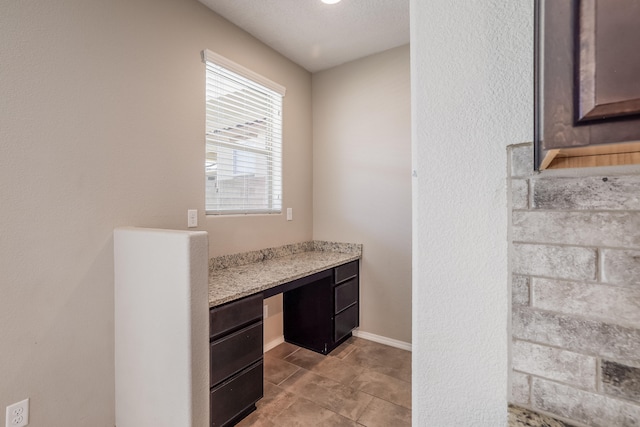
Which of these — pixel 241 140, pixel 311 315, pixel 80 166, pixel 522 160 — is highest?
pixel 241 140

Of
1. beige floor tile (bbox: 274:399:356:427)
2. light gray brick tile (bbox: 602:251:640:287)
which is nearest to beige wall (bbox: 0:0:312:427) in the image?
beige floor tile (bbox: 274:399:356:427)

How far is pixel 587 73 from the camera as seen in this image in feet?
1.24

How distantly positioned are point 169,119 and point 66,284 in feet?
3.67

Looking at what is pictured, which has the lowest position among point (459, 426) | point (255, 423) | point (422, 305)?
point (255, 423)

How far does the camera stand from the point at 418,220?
0.74 metres

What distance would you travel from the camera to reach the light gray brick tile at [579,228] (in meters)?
0.51

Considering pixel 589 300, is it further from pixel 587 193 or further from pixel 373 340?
pixel 373 340

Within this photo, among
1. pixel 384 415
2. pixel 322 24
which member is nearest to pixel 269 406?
pixel 384 415

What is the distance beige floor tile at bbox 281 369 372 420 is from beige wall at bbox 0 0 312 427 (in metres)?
1.15

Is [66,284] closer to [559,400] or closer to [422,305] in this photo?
[422,305]

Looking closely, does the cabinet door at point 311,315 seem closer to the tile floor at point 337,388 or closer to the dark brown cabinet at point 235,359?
the tile floor at point 337,388

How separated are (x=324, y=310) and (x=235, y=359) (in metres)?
1.09

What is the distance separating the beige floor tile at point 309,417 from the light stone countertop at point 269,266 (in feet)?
2.66

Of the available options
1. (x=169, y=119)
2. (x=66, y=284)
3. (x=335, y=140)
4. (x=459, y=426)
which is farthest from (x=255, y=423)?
(x=335, y=140)
